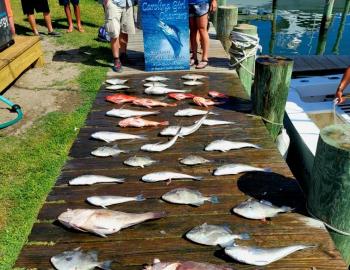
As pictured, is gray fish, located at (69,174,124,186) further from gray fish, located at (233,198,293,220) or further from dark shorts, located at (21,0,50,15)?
dark shorts, located at (21,0,50,15)

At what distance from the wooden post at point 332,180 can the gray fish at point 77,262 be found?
73.4 inches

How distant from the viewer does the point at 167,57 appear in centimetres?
676

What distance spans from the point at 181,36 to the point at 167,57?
49 cm

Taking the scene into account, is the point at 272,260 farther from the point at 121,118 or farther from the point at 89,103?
the point at 89,103

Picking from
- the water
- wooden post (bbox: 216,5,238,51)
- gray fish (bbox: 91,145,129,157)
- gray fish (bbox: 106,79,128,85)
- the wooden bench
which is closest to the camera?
gray fish (bbox: 91,145,129,157)

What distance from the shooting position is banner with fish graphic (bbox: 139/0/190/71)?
248 inches

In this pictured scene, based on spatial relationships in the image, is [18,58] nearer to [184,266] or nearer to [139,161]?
[139,161]

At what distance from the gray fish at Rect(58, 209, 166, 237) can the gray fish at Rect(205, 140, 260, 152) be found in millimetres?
1258

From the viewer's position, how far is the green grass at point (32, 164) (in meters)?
3.99

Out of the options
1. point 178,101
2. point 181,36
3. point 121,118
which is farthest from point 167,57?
point 121,118

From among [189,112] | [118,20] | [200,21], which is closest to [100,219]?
[189,112]

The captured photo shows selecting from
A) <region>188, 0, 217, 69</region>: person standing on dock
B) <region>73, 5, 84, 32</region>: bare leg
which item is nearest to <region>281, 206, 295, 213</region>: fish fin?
<region>188, 0, 217, 69</region>: person standing on dock

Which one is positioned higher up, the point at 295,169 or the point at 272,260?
the point at 272,260

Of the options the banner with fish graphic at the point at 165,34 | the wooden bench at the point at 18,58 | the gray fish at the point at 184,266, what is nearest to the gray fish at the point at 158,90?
the banner with fish graphic at the point at 165,34
